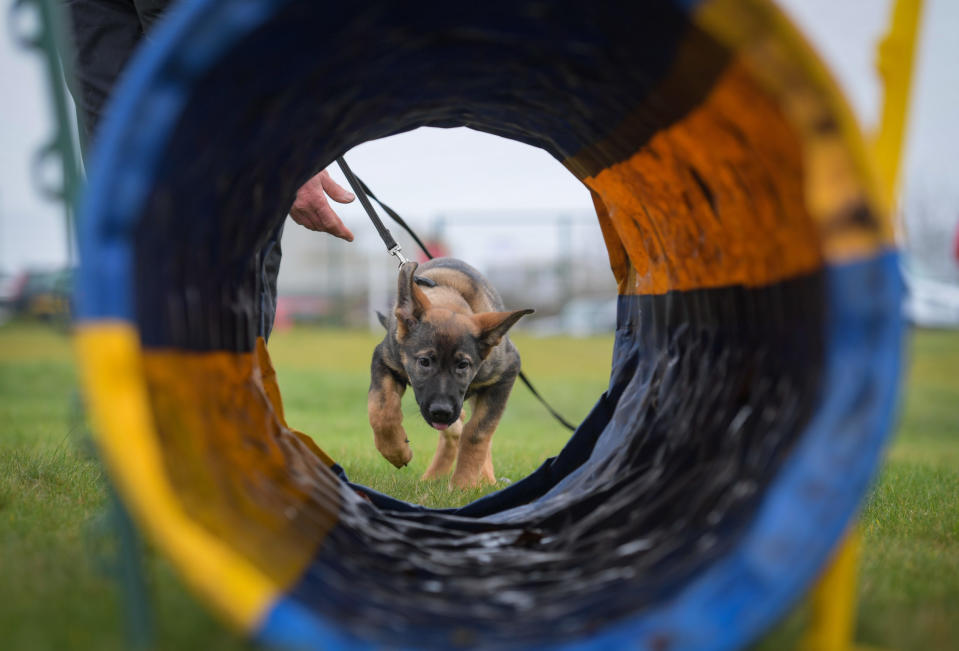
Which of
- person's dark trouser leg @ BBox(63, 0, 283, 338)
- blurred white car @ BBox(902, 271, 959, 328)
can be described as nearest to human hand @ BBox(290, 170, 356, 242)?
person's dark trouser leg @ BBox(63, 0, 283, 338)

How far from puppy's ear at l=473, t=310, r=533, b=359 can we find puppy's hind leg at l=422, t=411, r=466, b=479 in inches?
17.2

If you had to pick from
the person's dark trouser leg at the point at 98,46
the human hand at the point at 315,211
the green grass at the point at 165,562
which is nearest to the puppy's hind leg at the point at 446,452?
the green grass at the point at 165,562

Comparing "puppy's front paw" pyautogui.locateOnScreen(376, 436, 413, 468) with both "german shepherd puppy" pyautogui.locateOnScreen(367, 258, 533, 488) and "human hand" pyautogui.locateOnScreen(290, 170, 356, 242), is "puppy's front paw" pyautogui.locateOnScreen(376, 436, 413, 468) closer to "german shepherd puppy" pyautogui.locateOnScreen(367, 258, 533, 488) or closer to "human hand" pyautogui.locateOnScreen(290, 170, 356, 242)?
"german shepherd puppy" pyautogui.locateOnScreen(367, 258, 533, 488)

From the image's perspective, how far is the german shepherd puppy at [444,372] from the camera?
4.64m

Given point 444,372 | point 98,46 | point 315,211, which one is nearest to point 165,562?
point 98,46

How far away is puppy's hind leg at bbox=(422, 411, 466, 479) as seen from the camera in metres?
5.07

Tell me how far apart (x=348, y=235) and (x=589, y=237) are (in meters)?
18.2

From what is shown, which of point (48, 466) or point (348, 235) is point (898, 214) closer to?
point (348, 235)

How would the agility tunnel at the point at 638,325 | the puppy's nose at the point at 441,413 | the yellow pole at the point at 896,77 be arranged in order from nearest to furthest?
1. the agility tunnel at the point at 638,325
2. the yellow pole at the point at 896,77
3. the puppy's nose at the point at 441,413

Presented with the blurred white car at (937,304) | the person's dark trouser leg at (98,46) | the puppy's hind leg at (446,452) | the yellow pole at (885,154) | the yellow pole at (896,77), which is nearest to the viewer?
the yellow pole at (885,154)

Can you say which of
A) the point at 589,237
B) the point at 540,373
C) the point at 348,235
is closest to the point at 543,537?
the point at 348,235

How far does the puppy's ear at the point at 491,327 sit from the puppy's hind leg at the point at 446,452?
0.44 m

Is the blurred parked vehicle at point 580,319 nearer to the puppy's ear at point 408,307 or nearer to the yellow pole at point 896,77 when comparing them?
the puppy's ear at point 408,307

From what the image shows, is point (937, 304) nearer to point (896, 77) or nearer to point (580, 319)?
point (580, 319)
